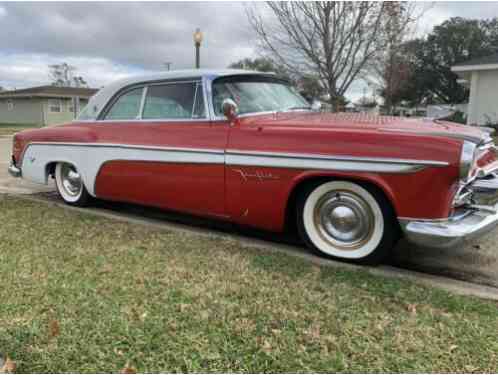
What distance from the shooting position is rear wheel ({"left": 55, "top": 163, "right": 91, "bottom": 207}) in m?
5.51

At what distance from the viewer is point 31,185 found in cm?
720

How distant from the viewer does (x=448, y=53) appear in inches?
1950

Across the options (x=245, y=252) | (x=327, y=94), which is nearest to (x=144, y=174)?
(x=245, y=252)

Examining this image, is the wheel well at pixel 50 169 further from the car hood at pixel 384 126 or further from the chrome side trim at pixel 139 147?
the car hood at pixel 384 126

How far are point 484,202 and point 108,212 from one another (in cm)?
408

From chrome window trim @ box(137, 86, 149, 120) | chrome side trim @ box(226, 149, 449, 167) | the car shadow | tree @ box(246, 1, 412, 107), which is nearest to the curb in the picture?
the car shadow

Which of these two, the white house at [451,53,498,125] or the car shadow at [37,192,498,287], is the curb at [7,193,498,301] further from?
the white house at [451,53,498,125]

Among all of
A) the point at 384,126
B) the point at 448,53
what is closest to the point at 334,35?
the point at 384,126

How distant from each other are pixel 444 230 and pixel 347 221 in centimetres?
74

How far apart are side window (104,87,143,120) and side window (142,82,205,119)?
0.14 meters

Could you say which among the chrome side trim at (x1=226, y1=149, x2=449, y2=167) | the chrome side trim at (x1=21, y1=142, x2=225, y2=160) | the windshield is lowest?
the chrome side trim at (x1=21, y1=142, x2=225, y2=160)

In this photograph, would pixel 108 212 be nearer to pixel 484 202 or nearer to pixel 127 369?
pixel 127 369

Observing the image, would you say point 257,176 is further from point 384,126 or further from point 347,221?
point 384,126

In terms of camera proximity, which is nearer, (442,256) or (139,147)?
(442,256)
